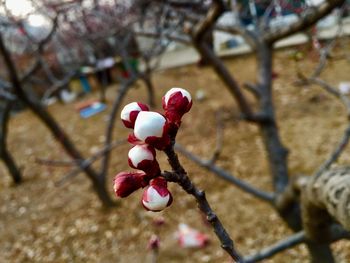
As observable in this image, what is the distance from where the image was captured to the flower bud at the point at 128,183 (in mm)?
578

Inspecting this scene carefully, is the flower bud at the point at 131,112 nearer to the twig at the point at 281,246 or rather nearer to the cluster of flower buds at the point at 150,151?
the cluster of flower buds at the point at 150,151

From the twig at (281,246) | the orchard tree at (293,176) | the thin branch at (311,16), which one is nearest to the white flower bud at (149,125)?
the orchard tree at (293,176)

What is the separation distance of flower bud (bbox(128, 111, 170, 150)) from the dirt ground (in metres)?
2.24

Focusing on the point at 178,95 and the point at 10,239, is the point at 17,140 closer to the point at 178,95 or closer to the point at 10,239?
the point at 10,239

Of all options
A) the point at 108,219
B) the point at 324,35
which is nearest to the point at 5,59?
the point at 108,219

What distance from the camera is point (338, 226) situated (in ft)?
5.27

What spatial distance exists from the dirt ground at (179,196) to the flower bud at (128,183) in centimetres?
219

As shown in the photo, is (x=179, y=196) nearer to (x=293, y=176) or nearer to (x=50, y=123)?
(x=50, y=123)

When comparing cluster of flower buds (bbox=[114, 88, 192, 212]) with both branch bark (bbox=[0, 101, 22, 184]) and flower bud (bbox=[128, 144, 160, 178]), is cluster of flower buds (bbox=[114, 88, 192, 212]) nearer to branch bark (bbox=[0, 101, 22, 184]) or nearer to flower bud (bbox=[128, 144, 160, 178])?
flower bud (bbox=[128, 144, 160, 178])

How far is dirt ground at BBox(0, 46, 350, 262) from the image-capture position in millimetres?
3516

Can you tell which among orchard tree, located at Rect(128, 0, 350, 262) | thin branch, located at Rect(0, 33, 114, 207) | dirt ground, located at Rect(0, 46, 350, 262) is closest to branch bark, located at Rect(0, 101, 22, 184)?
dirt ground, located at Rect(0, 46, 350, 262)

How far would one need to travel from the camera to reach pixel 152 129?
51 centimetres

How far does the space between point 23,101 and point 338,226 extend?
289cm

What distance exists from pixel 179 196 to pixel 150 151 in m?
3.75
